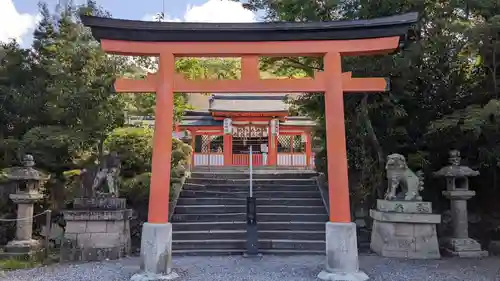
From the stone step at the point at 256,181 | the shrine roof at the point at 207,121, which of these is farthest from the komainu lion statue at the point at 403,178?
the shrine roof at the point at 207,121

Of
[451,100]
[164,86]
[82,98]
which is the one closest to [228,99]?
[82,98]

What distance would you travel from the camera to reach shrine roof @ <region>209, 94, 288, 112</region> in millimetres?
18609

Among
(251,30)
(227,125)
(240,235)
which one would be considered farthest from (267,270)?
(227,125)

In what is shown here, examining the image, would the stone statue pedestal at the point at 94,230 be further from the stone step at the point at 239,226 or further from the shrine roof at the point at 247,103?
the shrine roof at the point at 247,103

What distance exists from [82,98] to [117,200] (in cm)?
299

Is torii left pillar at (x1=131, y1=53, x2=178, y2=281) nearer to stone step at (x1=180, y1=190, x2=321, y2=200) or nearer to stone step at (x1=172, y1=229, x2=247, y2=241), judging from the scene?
stone step at (x1=172, y1=229, x2=247, y2=241)

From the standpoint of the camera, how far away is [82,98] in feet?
29.9

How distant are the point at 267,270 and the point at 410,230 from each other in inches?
125

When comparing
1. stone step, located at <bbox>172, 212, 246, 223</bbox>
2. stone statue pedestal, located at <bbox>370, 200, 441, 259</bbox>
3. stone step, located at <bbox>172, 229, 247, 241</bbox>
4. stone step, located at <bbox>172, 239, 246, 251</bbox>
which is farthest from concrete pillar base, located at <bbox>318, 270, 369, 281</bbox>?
stone step, located at <bbox>172, 212, 246, 223</bbox>

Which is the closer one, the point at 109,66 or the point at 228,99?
the point at 109,66

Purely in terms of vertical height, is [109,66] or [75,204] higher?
[109,66]

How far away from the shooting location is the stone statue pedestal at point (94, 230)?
24.1 ft

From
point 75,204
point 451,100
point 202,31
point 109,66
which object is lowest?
point 75,204

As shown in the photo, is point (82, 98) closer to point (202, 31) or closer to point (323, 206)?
point (202, 31)
